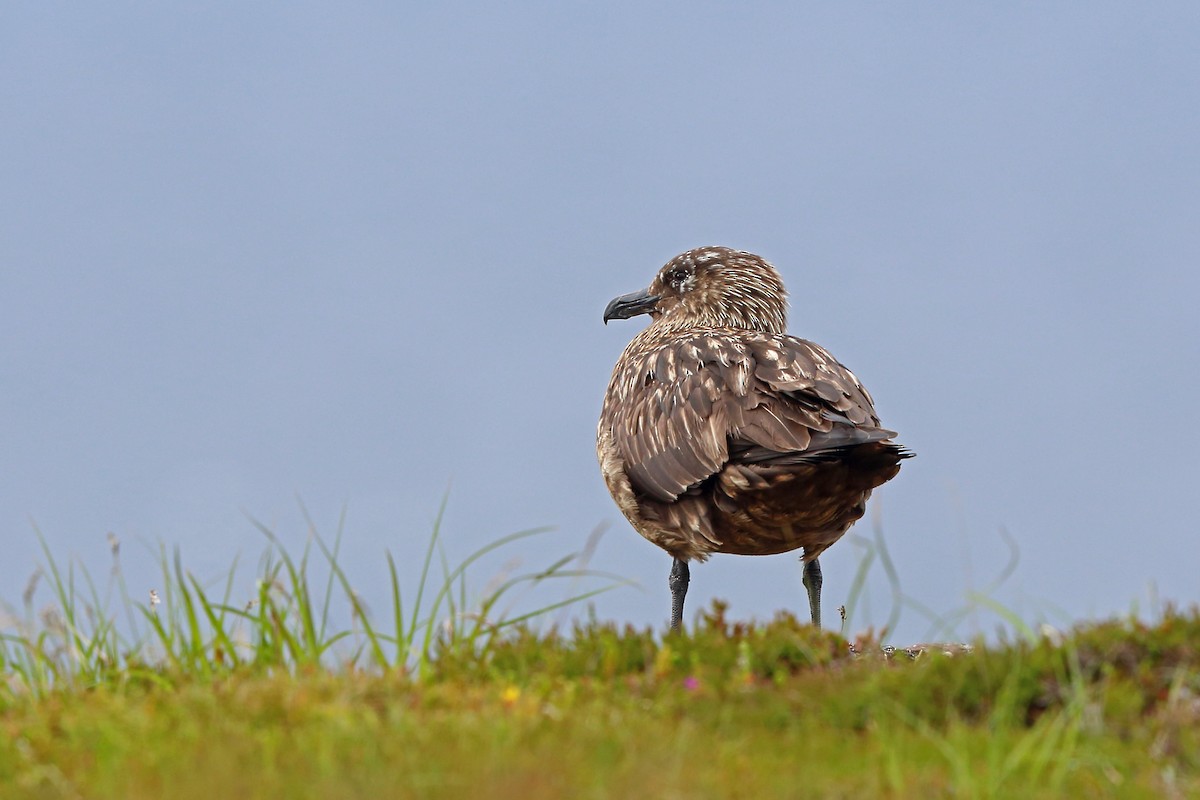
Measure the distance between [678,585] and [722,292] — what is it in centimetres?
269

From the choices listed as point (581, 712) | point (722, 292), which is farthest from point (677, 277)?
point (581, 712)

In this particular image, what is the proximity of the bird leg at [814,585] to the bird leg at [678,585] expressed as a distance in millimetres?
819

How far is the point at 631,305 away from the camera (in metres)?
11.3

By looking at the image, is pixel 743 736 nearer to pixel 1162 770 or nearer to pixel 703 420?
pixel 1162 770

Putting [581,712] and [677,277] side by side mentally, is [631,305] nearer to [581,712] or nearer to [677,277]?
[677,277]

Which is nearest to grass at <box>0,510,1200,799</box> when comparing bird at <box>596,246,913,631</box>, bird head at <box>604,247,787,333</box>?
bird at <box>596,246,913,631</box>

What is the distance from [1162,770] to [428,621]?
336 centimetres

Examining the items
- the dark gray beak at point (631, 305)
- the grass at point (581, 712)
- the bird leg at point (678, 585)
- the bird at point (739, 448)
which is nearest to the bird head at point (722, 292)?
the dark gray beak at point (631, 305)

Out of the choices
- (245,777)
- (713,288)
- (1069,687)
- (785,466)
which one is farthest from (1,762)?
(713,288)

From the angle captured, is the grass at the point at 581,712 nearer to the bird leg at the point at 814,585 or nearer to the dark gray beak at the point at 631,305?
the bird leg at the point at 814,585

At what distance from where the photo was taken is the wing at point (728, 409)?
25.6 feet

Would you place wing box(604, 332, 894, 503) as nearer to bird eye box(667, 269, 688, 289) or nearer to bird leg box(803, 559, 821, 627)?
bird leg box(803, 559, 821, 627)

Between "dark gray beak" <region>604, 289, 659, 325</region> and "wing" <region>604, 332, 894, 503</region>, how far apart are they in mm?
1810

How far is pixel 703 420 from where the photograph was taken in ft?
Answer: 27.1
